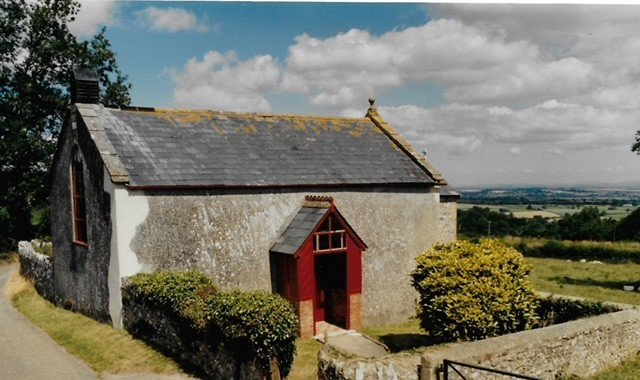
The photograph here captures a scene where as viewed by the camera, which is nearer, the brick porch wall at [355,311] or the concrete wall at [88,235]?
the concrete wall at [88,235]

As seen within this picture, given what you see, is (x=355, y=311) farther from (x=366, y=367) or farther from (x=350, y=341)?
(x=366, y=367)

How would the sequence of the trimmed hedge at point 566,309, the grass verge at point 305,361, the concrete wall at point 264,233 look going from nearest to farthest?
the grass verge at point 305,361 → the trimmed hedge at point 566,309 → the concrete wall at point 264,233

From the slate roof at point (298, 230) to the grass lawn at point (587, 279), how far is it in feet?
37.2

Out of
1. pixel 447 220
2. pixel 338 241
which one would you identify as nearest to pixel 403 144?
pixel 447 220

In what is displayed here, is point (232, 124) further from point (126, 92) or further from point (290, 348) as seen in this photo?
point (126, 92)

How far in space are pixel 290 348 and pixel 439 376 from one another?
3056mm

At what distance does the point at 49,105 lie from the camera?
35.5 m

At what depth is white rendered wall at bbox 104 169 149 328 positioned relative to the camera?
1440cm

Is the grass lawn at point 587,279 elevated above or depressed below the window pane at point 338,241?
below

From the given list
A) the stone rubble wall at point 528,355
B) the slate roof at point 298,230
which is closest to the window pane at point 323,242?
the slate roof at point 298,230

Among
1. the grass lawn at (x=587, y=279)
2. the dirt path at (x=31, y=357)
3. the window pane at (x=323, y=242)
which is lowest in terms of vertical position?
the grass lawn at (x=587, y=279)

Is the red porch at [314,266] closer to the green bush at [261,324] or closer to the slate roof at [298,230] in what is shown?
the slate roof at [298,230]

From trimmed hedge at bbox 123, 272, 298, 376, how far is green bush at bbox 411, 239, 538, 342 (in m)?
3.85

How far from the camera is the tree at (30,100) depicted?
108 ft
